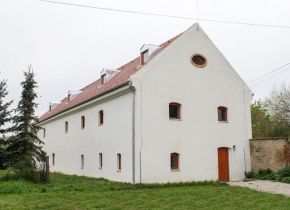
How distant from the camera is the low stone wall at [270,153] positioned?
79.8 feet

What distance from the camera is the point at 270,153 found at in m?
24.8

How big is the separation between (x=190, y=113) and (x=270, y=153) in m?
5.34

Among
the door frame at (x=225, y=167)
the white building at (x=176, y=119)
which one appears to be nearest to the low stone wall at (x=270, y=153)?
the white building at (x=176, y=119)

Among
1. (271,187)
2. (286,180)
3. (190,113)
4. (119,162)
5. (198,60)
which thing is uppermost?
(198,60)

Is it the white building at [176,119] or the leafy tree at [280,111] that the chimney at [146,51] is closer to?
the white building at [176,119]

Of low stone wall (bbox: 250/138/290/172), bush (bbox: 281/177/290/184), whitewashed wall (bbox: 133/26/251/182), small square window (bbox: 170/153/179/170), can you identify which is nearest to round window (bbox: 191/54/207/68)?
whitewashed wall (bbox: 133/26/251/182)

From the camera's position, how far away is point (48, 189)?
19875 mm

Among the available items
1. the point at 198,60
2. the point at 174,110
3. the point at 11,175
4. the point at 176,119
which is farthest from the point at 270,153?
the point at 11,175

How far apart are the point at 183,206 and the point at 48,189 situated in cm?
749

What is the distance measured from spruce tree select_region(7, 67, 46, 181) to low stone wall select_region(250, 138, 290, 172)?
41.0 feet

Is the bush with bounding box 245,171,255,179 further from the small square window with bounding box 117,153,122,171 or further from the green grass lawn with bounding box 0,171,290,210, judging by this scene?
the small square window with bounding box 117,153,122,171

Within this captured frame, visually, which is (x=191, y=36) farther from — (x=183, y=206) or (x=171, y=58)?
(x=183, y=206)

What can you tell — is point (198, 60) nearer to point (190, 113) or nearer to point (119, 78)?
point (190, 113)

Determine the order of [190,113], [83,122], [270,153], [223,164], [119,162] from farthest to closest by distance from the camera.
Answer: [83,122], [223,164], [270,153], [119,162], [190,113]
